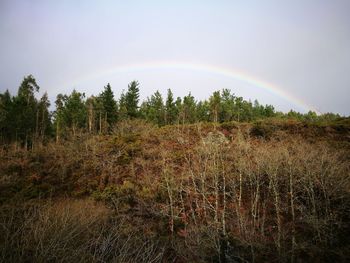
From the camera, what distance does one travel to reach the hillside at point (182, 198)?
8.46 m

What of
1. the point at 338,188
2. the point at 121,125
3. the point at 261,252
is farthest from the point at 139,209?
the point at 121,125

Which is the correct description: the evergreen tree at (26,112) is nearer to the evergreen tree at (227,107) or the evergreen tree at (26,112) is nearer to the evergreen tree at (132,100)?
the evergreen tree at (132,100)

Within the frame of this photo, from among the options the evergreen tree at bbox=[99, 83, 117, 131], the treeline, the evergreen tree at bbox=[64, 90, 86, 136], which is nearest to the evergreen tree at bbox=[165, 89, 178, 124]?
the treeline

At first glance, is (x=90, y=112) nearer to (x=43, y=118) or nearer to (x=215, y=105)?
(x=43, y=118)

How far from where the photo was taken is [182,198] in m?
19.8

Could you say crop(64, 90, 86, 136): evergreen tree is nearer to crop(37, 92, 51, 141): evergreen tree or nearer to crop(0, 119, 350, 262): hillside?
crop(37, 92, 51, 141): evergreen tree

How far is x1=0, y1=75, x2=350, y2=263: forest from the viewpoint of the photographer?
888 centimetres

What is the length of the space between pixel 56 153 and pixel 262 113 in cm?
5675

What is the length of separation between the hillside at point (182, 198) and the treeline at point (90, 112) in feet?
32.8

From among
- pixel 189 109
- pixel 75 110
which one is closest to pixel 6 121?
pixel 75 110

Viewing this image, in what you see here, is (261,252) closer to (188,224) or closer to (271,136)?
(188,224)

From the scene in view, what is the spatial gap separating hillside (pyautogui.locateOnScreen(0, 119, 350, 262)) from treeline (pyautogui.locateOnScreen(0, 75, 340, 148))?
32.8ft

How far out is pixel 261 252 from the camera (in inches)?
500

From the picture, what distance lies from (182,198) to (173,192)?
951 mm
